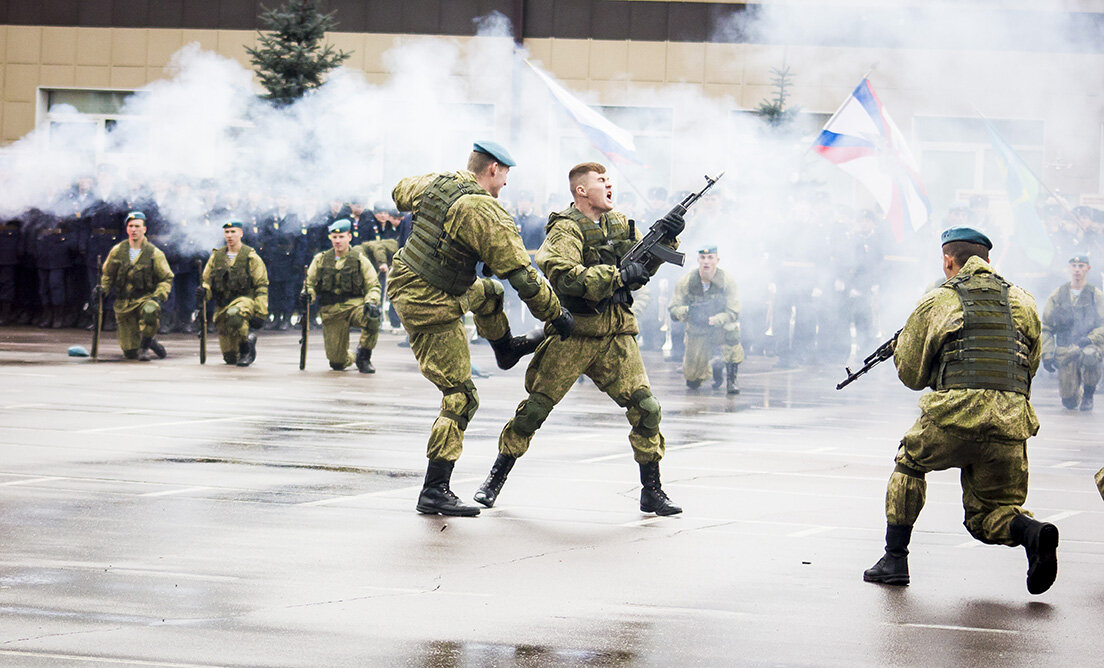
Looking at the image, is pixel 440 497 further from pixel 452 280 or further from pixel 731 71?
pixel 731 71

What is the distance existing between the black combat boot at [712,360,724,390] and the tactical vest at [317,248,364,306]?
13.7 ft

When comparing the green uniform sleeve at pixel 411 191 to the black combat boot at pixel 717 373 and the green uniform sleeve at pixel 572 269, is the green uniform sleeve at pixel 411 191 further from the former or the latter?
the black combat boot at pixel 717 373

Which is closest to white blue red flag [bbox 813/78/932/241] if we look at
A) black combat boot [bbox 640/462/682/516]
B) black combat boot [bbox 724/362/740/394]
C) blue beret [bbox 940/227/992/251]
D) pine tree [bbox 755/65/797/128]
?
black combat boot [bbox 724/362/740/394]

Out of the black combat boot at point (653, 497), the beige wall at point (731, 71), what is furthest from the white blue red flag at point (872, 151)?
the black combat boot at point (653, 497)

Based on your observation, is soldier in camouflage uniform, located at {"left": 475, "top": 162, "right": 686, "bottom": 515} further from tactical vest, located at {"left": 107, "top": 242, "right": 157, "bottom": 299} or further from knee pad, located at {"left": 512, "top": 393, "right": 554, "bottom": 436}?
tactical vest, located at {"left": 107, "top": 242, "right": 157, "bottom": 299}

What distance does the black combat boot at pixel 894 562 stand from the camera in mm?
6480

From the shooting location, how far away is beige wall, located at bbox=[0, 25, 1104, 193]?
26656 millimetres

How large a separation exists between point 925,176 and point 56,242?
15.3m

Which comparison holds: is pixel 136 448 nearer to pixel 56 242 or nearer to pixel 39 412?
pixel 39 412

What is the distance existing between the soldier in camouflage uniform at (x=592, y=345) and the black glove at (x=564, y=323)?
0.67 feet

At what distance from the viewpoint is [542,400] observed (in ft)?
27.0

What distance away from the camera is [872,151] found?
61.5 ft

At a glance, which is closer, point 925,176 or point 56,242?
point 56,242

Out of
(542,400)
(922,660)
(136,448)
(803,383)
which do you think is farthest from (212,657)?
(803,383)
